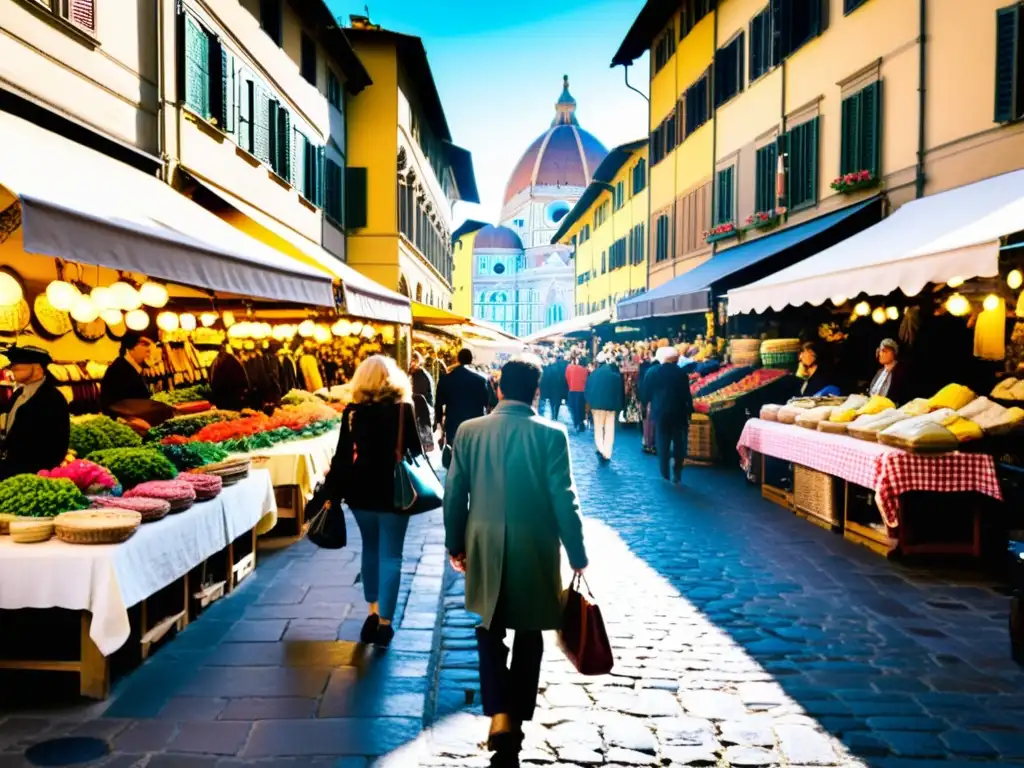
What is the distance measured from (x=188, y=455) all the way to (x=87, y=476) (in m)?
1.22

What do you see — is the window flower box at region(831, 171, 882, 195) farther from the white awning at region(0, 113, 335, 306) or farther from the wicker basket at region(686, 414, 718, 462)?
the white awning at region(0, 113, 335, 306)

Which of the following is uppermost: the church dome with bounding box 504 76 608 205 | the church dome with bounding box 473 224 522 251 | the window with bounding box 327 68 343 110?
the church dome with bounding box 504 76 608 205

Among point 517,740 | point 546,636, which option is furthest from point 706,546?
point 517,740

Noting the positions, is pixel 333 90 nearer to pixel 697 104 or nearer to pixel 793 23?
pixel 697 104

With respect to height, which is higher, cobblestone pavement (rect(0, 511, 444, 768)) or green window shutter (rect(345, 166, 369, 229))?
green window shutter (rect(345, 166, 369, 229))

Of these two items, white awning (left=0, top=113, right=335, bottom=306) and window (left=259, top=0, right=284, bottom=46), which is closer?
white awning (left=0, top=113, right=335, bottom=306)

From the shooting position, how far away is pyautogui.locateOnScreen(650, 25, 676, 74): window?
25000 mm

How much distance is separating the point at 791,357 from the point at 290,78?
36.4 feet

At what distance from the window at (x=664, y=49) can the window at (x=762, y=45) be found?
6792mm

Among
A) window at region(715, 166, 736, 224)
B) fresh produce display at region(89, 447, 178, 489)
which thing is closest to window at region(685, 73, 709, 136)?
window at region(715, 166, 736, 224)

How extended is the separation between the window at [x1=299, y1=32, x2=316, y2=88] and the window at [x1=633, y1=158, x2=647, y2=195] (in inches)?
570

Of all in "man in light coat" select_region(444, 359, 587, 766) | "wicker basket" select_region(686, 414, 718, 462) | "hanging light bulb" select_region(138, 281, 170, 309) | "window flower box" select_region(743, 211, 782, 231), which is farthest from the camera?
"window flower box" select_region(743, 211, 782, 231)

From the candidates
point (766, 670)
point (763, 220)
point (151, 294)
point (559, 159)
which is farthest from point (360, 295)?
point (559, 159)

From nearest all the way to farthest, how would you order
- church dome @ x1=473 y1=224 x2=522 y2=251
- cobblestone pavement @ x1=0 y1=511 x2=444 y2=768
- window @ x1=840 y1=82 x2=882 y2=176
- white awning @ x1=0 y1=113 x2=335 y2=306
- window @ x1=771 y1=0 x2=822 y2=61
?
cobblestone pavement @ x1=0 y1=511 x2=444 y2=768 < white awning @ x1=0 y1=113 x2=335 y2=306 < window @ x1=840 y1=82 x2=882 y2=176 < window @ x1=771 y1=0 x2=822 y2=61 < church dome @ x1=473 y1=224 x2=522 y2=251
